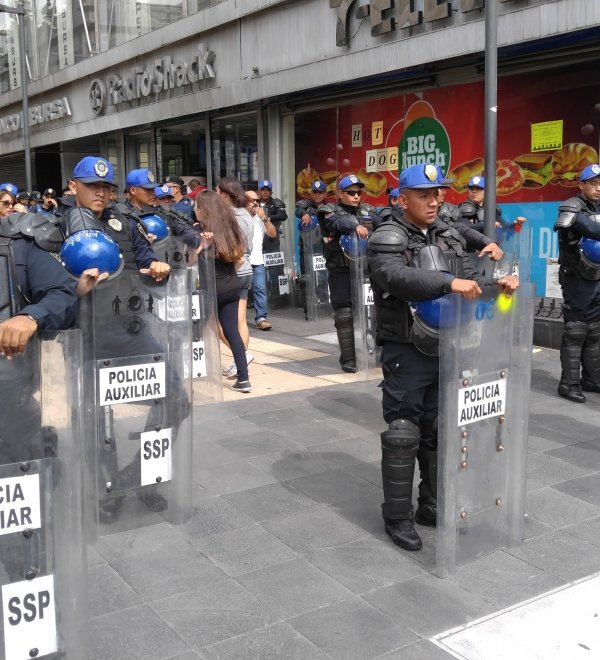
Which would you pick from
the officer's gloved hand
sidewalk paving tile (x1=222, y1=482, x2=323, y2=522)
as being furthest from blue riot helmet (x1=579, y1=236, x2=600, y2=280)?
the officer's gloved hand

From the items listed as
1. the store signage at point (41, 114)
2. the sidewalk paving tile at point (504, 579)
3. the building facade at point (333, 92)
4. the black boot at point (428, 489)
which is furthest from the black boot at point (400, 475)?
the store signage at point (41, 114)

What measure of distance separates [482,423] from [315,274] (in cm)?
731

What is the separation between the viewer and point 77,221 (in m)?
4.25

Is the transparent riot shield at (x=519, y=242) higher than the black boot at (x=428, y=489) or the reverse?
higher

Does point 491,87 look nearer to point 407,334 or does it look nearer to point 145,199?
Result: point 407,334

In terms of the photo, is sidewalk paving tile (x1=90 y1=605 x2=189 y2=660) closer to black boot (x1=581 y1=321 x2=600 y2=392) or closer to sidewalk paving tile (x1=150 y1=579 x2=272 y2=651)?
sidewalk paving tile (x1=150 y1=579 x2=272 y2=651)

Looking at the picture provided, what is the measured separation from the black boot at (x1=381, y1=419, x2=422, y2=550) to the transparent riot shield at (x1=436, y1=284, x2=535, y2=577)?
280 millimetres

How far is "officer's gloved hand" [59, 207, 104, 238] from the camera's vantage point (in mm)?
4211

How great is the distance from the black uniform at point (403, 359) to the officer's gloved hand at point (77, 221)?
1528 mm

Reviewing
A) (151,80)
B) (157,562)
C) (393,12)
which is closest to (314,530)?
(157,562)

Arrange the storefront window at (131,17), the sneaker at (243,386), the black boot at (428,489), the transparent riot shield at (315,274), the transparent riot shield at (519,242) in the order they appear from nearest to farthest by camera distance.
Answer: the black boot at (428,489), the sneaker at (243,386), the transparent riot shield at (519,242), the transparent riot shield at (315,274), the storefront window at (131,17)

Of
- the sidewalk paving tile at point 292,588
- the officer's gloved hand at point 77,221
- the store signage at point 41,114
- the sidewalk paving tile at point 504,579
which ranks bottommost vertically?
the sidewalk paving tile at point 504,579

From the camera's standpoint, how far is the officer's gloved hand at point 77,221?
13.8 ft

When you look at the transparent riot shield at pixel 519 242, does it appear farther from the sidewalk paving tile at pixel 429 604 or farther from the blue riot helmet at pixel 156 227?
the sidewalk paving tile at pixel 429 604
